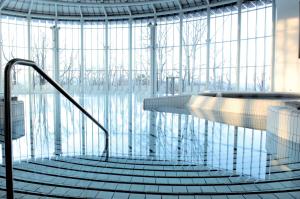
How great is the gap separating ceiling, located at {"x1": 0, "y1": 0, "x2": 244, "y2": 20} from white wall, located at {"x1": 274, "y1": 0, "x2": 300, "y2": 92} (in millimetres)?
4516

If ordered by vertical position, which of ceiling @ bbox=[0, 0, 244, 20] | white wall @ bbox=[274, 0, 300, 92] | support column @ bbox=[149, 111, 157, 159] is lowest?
support column @ bbox=[149, 111, 157, 159]

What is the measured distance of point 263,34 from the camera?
2217cm

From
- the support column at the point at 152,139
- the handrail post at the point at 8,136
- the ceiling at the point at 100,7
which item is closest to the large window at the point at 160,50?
the ceiling at the point at 100,7

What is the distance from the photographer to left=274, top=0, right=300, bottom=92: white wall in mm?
16281

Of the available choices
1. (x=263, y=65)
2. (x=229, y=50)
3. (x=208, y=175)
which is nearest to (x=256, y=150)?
(x=208, y=175)

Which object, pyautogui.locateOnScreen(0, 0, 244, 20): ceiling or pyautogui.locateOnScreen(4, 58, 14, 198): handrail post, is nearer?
pyautogui.locateOnScreen(4, 58, 14, 198): handrail post

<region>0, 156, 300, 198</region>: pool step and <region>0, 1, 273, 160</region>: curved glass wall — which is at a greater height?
<region>0, 1, 273, 160</region>: curved glass wall

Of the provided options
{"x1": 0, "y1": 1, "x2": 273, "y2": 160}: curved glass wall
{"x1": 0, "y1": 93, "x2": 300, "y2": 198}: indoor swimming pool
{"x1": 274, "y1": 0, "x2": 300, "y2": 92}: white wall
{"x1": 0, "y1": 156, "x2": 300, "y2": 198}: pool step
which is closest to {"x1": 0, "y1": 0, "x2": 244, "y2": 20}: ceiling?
{"x1": 0, "y1": 1, "x2": 273, "y2": 160}: curved glass wall

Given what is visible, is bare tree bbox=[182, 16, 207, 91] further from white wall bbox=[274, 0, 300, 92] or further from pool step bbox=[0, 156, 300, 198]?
pool step bbox=[0, 156, 300, 198]

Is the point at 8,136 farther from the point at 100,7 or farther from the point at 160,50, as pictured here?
the point at 160,50

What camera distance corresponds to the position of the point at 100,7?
25750 millimetres

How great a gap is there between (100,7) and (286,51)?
15402mm

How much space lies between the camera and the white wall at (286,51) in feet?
53.4

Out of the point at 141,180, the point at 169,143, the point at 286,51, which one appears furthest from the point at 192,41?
the point at 141,180
